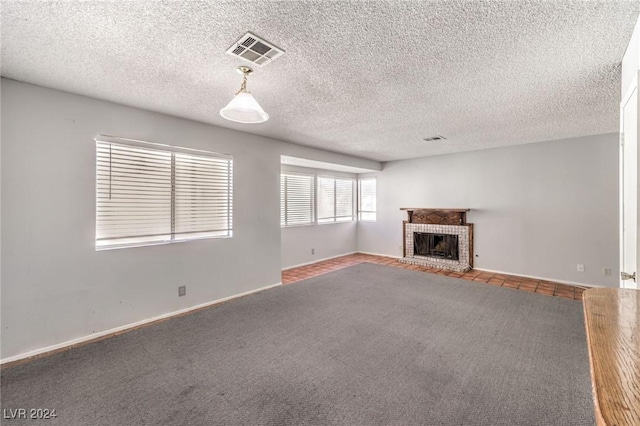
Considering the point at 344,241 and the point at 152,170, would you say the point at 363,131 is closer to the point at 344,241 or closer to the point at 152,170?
the point at 152,170

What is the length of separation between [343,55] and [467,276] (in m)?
4.61

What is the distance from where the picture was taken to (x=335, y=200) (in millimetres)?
6992

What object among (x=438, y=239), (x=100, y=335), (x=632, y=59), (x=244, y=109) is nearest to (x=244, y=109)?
(x=244, y=109)

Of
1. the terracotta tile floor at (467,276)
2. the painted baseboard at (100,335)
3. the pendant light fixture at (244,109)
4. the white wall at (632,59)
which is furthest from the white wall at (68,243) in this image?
the white wall at (632,59)

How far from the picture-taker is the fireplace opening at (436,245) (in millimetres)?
5796

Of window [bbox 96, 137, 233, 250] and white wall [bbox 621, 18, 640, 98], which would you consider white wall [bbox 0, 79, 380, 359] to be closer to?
window [bbox 96, 137, 233, 250]

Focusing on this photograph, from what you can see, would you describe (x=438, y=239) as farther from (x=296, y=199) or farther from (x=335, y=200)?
(x=296, y=199)

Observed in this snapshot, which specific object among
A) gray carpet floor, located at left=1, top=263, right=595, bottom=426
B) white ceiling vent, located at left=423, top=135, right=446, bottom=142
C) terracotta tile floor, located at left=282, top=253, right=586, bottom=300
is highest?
white ceiling vent, located at left=423, top=135, right=446, bottom=142

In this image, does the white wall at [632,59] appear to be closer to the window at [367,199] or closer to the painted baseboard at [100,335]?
the painted baseboard at [100,335]

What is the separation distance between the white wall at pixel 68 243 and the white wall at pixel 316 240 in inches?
91.6

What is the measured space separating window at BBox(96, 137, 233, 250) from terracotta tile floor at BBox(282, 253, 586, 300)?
6.22ft

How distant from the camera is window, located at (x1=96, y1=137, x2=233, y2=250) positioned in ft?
9.34

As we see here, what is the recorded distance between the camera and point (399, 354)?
2.40 metres

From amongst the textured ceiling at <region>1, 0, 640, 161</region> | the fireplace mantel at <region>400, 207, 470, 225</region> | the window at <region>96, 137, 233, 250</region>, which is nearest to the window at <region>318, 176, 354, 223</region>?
the fireplace mantel at <region>400, 207, 470, 225</region>
